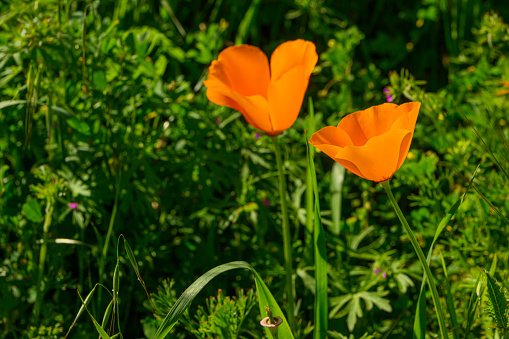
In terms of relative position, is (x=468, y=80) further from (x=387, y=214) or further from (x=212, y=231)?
(x=212, y=231)

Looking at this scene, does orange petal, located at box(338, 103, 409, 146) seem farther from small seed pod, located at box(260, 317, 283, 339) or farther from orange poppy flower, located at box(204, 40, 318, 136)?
small seed pod, located at box(260, 317, 283, 339)

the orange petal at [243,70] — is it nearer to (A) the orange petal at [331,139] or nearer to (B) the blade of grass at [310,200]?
(B) the blade of grass at [310,200]

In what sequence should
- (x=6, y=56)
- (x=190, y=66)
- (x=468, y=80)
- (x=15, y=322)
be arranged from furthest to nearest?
1. (x=190, y=66)
2. (x=468, y=80)
3. (x=15, y=322)
4. (x=6, y=56)

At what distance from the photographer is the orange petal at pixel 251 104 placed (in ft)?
4.26

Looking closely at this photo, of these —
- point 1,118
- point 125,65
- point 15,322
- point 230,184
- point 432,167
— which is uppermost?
point 125,65

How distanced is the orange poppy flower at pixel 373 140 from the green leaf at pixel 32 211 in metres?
0.97

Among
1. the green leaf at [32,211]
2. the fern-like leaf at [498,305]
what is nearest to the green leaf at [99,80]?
the green leaf at [32,211]

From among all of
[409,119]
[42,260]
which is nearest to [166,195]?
[42,260]

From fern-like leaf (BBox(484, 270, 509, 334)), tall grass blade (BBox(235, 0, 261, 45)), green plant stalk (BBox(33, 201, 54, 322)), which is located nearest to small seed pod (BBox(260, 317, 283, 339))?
fern-like leaf (BBox(484, 270, 509, 334))

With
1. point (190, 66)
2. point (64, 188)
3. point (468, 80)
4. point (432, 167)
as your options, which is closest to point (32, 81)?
point (64, 188)

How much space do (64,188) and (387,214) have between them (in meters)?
1.14

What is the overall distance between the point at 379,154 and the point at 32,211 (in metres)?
1.10

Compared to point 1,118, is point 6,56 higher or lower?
higher

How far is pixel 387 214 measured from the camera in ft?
6.65
